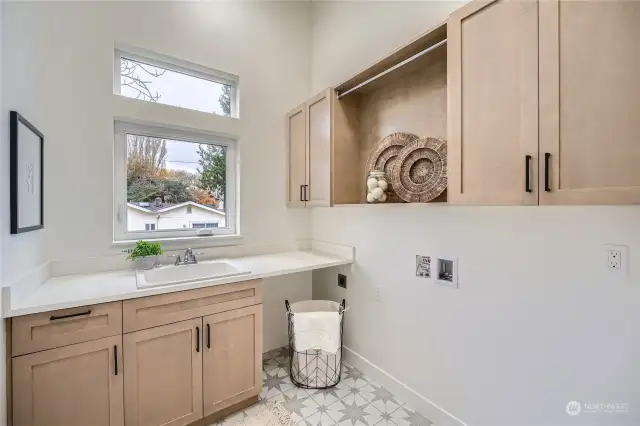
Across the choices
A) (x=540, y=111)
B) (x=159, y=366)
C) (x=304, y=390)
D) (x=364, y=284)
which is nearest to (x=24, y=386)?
(x=159, y=366)

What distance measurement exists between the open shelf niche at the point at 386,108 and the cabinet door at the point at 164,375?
51.9 inches

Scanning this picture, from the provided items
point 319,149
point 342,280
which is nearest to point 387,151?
point 319,149

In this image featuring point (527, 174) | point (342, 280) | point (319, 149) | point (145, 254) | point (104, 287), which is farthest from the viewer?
point (342, 280)

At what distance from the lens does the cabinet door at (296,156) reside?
8.13ft

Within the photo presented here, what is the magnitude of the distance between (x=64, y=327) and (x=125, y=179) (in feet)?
3.54

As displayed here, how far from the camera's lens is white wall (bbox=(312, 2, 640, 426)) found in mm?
1174

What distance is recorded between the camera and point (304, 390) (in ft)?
6.98

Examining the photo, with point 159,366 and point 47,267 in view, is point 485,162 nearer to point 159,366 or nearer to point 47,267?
point 159,366

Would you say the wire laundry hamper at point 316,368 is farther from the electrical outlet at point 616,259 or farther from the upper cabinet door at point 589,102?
the upper cabinet door at point 589,102

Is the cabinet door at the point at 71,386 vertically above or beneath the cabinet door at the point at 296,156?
beneath

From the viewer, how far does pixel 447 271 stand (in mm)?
1761

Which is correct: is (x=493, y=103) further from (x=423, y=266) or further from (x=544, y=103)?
(x=423, y=266)

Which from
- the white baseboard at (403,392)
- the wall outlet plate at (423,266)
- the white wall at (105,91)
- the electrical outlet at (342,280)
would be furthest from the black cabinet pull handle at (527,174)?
the white wall at (105,91)

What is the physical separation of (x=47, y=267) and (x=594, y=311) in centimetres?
280
